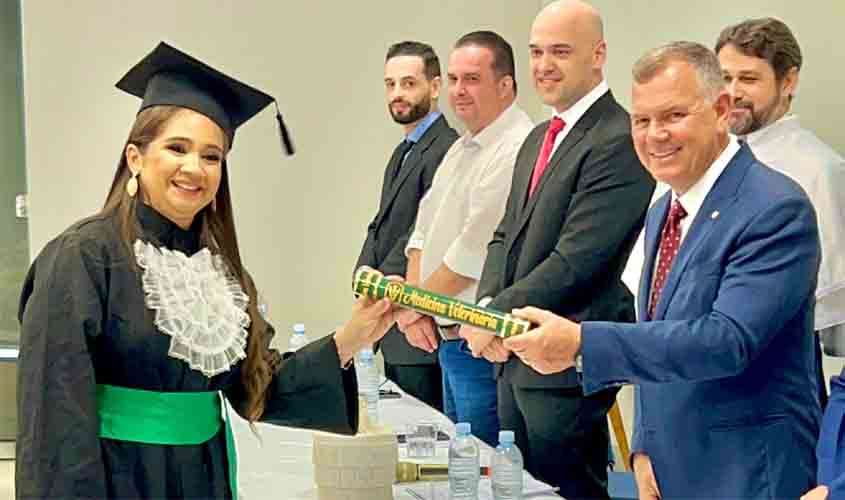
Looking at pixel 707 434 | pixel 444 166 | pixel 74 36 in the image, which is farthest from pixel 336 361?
pixel 74 36

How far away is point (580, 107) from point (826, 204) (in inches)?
28.2

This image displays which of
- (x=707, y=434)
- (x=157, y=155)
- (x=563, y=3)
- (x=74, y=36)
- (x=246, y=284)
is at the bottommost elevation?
(x=707, y=434)

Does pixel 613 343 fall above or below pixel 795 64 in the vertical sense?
below

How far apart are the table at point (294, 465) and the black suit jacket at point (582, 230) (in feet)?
1.16

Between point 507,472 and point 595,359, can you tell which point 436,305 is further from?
point 507,472

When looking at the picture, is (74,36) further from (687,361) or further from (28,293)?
(687,361)

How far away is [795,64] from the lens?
309 cm

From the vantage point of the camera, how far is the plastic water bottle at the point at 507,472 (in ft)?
7.74

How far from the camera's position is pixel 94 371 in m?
1.80

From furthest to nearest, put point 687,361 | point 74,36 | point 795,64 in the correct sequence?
point 74,36, point 795,64, point 687,361

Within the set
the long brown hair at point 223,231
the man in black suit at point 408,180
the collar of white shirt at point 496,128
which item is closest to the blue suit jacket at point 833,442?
the long brown hair at point 223,231

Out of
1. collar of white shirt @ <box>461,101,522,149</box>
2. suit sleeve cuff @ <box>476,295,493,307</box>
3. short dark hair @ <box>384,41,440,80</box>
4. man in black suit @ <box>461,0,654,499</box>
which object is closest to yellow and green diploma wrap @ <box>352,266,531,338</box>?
man in black suit @ <box>461,0,654,499</box>

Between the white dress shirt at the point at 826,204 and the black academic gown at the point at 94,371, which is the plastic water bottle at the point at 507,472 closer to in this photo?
the black academic gown at the point at 94,371

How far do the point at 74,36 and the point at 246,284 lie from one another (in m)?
3.64
